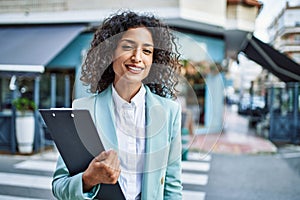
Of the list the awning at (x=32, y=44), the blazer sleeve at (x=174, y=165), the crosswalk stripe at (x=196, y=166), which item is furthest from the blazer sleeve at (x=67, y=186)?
the awning at (x=32, y=44)

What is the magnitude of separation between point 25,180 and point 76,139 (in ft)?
12.8

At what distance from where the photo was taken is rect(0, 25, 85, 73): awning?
5.67m

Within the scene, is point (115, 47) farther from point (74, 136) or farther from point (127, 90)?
point (74, 136)

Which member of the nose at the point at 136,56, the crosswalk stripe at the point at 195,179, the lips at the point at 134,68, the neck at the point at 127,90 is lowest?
the crosswalk stripe at the point at 195,179

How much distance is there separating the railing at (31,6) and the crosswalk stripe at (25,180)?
13.3 feet

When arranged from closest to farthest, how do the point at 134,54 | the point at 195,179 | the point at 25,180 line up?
1. the point at 134,54
2. the point at 25,180
3. the point at 195,179

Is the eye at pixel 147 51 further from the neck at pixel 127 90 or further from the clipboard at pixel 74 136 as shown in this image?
the clipboard at pixel 74 136

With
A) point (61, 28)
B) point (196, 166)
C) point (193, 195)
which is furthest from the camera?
point (61, 28)

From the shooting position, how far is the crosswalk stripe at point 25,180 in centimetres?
418

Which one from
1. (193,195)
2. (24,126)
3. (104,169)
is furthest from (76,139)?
(24,126)

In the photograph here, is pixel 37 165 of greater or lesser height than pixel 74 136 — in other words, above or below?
below

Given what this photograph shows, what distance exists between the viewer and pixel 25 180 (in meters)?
4.54

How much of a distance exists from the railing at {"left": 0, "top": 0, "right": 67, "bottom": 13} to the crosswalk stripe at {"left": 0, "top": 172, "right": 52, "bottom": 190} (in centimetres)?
404

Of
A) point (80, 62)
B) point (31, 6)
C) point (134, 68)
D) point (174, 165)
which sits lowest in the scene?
point (80, 62)
